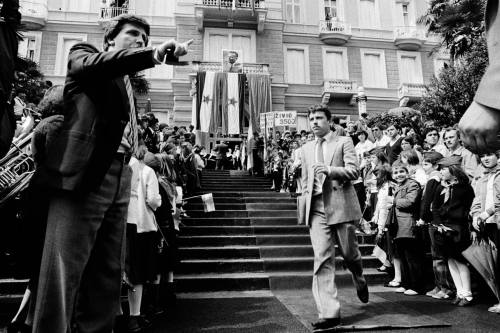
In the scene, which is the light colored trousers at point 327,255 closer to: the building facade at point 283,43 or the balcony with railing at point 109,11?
the building facade at point 283,43

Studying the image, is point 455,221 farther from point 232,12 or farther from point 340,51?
point 340,51

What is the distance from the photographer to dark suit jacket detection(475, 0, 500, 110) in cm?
129

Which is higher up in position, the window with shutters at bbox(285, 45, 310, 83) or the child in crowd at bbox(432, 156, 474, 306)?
the window with shutters at bbox(285, 45, 310, 83)

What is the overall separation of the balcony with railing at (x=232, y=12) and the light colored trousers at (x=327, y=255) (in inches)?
789

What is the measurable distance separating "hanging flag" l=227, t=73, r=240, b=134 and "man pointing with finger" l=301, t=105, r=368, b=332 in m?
15.0

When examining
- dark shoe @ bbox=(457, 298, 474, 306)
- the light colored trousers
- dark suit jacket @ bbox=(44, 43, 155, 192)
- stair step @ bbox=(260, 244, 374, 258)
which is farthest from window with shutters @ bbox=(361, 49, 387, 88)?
dark suit jacket @ bbox=(44, 43, 155, 192)

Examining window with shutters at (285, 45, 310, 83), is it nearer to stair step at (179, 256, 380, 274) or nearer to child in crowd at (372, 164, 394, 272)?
child in crowd at (372, 164, 394, 272)

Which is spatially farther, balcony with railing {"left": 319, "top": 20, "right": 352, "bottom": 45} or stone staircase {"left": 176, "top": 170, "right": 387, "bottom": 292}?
balcony with railing {"left": 319, "top": 20, "right": 352, "bottom": 45}

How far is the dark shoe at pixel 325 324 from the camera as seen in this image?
3.74 meters

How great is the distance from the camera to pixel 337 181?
14.3 ft

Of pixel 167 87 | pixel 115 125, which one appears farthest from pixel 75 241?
pixel 167 87

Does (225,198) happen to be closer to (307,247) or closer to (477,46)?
(307,247)

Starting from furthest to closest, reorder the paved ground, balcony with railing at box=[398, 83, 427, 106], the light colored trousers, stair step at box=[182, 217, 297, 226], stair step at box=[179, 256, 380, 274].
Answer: balcony with railing at box=[398, 83, 427, 106]
stair step at box=[182, 217, 297, 226]
stair step at box=[179, 256, 380, 274]
the paved ground
the light colored trousers

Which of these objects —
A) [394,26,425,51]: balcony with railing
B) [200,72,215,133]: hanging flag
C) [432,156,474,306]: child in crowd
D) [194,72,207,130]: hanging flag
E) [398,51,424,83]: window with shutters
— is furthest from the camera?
[398,51,424,83]: window with shutters
